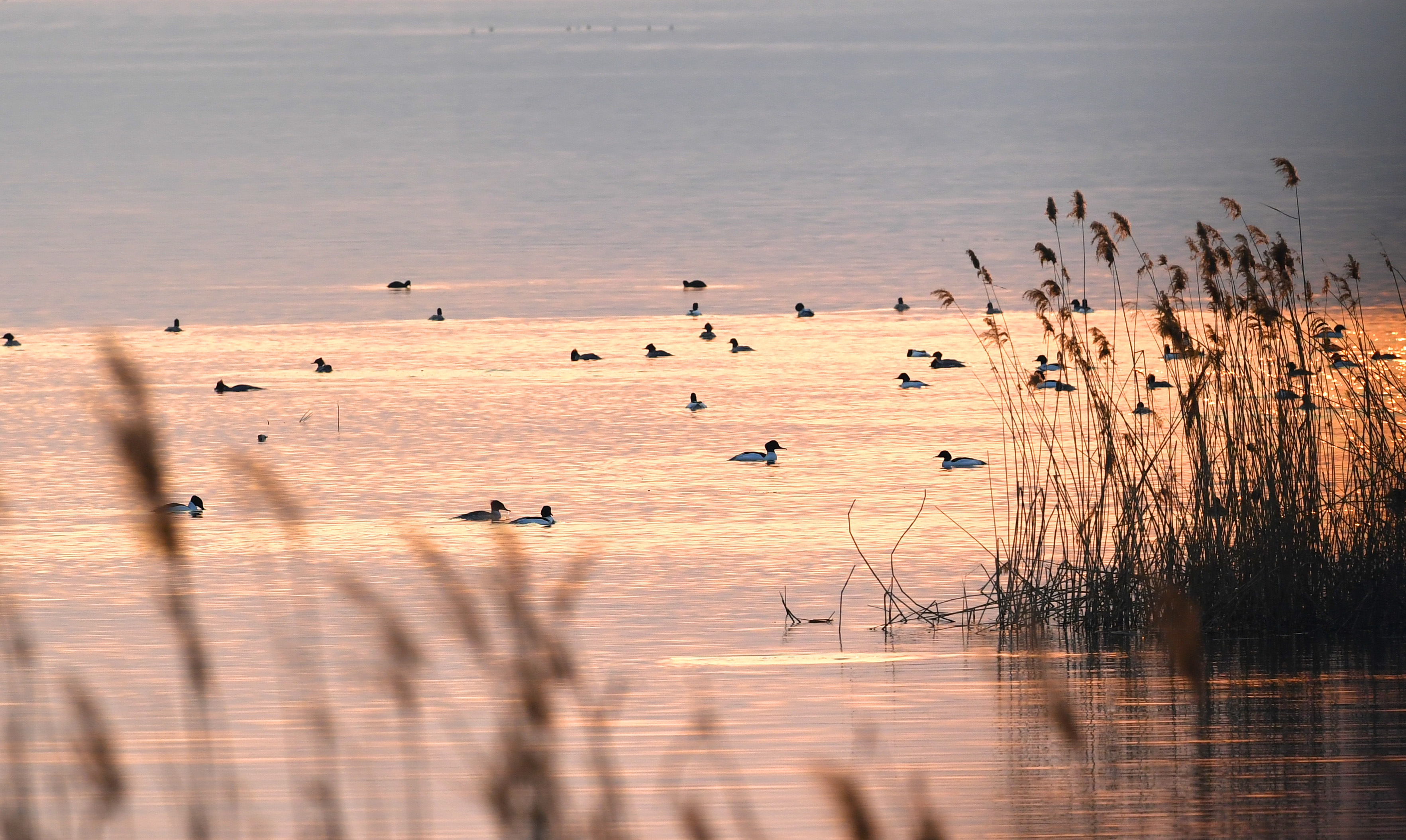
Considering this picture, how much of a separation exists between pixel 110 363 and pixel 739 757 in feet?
22.1

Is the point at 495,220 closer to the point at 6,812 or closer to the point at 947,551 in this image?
the point at 947,551

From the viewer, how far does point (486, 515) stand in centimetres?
2045

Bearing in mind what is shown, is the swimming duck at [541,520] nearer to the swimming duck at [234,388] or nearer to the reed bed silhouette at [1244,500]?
the reed bed silhouette at [1244,500]

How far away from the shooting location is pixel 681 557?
1761cm

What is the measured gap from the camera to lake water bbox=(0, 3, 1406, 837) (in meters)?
9.43

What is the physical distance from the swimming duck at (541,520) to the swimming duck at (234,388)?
1079 centimetres

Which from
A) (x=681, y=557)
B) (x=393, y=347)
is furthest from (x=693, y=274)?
(x=681, y=557)

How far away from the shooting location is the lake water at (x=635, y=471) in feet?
30.9

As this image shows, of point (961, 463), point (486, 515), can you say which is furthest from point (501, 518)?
point (961, 463)

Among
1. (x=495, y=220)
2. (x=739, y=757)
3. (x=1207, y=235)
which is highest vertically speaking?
(x=495, y=220)

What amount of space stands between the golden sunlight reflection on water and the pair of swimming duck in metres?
0.19

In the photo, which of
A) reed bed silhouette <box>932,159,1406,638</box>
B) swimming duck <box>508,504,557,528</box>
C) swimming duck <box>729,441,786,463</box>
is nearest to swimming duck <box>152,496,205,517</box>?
swimming duck <box>508,504,557,528</box>

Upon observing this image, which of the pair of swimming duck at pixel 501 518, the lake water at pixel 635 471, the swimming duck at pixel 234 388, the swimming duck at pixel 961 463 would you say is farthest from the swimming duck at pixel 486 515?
the swimming duck at pixel 234 388

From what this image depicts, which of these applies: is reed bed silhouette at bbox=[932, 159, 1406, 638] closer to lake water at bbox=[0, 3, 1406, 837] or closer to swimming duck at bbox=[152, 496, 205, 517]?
lake water at bbox=[0, 3, 1406, 837]
